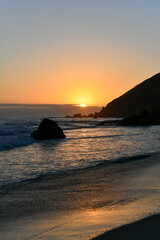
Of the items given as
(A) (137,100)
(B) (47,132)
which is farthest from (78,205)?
(A) (137,100)

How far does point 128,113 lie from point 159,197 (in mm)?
174012

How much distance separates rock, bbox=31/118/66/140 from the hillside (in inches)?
5582

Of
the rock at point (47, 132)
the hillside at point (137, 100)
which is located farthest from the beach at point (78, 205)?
the hillside at point (137, 100)

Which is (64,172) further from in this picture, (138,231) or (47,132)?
(47,132)

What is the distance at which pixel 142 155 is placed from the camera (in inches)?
565

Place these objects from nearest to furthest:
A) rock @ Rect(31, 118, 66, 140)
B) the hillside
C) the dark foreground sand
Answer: the dark foreground sand → rock @ Rect(31, 118, 66, 140) → the hillside

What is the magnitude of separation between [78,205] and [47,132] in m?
22.5

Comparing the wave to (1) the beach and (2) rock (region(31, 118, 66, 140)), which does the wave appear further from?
(2) rock (region(31, 118, 66, 140))

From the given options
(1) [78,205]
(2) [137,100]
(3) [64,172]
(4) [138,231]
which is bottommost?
(3) [64,172]

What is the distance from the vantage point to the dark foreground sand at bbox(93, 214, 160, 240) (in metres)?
3.84

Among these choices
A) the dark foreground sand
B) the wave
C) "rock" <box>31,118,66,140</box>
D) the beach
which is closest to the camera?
the dark foreground sand

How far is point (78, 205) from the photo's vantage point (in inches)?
234

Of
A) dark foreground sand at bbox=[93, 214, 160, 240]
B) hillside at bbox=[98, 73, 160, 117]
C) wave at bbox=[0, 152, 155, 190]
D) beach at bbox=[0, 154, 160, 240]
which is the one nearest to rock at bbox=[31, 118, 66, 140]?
wave at bbox=[0, 152, 155, 190]

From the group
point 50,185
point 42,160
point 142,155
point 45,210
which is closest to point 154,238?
point 45,210
